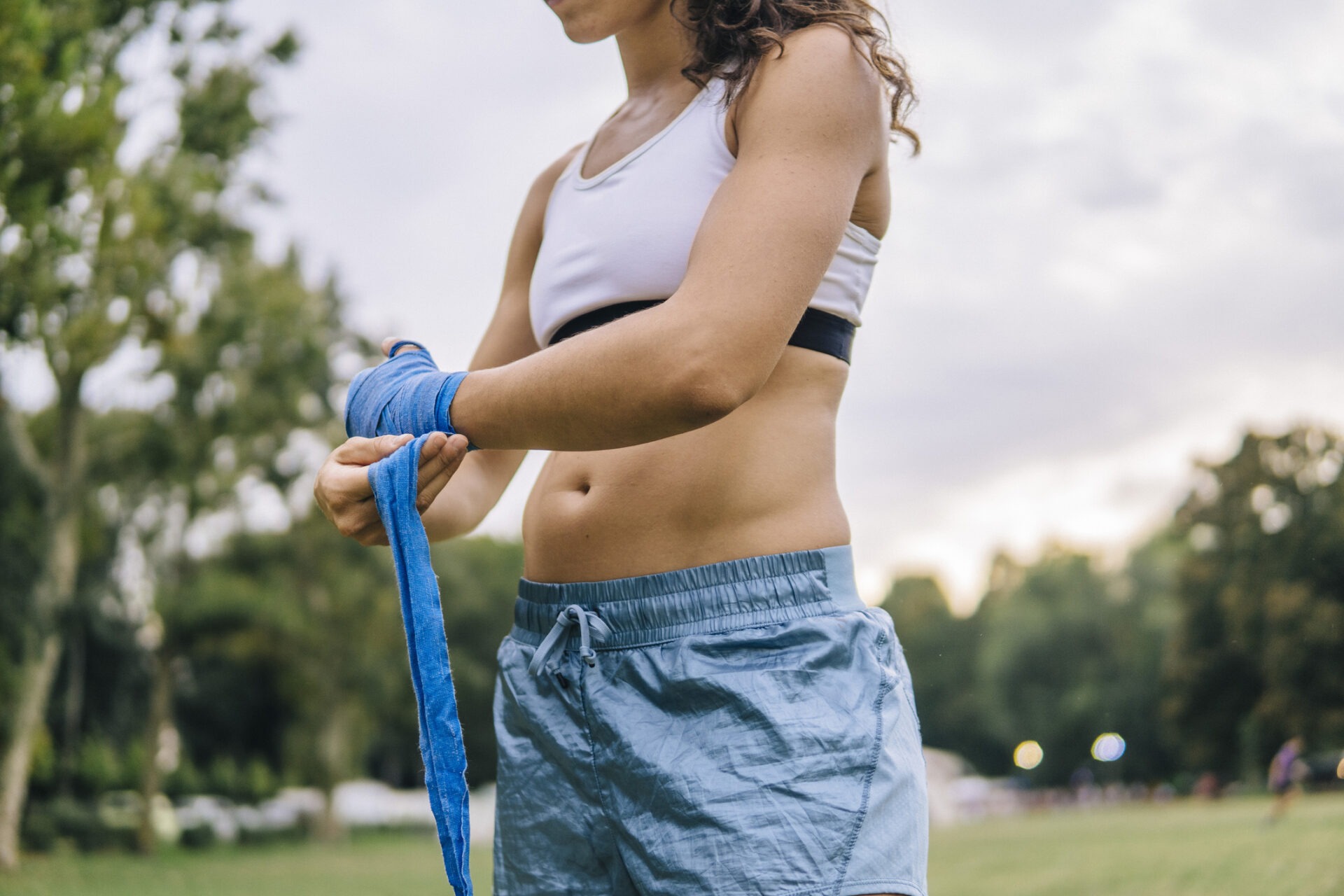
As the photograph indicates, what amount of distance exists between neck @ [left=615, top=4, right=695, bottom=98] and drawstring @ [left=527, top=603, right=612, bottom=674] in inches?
30.0

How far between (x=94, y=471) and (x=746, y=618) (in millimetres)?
20640

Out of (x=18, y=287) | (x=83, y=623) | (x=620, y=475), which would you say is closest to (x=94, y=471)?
(x=83, y=623)

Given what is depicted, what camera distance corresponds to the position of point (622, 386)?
1.32 metres

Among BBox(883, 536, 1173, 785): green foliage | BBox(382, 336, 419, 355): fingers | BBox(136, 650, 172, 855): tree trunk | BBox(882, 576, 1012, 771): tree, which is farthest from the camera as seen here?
BBox(882, 576, 1012, 771): tree

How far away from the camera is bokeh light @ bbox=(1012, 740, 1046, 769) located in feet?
206

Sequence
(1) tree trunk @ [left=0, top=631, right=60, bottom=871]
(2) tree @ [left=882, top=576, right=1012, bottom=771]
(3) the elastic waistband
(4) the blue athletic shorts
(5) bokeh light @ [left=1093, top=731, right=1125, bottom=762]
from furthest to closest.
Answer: (2) tree @ [left=882, top=576, right=1012, bottom=771] → (5) bokeh light @ [left=1093, top=731, right=1125, bottom=762] → (1) tree trunk @ [left=0, top=631, right=60, bottom=871] → (3) the elastic waistband → (4) the blue athletic shorts

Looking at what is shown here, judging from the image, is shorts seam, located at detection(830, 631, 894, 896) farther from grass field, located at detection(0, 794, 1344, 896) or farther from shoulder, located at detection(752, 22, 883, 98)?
grass field, located at detection(0, 794, 1344, 896)

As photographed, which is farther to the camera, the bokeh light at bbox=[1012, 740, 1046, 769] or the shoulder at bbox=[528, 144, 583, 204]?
the bokeh light at bbox=[1012, 740, 1046, 769]

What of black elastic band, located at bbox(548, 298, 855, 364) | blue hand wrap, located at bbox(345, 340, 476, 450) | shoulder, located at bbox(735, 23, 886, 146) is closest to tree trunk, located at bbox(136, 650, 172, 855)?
blue hand wrap, located at bbox(345, 340, 476, 450)

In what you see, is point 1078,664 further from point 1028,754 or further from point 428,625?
point 428,625

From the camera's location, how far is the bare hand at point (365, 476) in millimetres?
1428

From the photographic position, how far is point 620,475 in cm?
167

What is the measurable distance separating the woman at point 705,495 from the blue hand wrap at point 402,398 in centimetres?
3

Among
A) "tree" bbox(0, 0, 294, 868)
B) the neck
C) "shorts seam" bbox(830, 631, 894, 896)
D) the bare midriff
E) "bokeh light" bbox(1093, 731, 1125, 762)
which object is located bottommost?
"bokeh light" bbox(1093, 731, 1125, 762)
